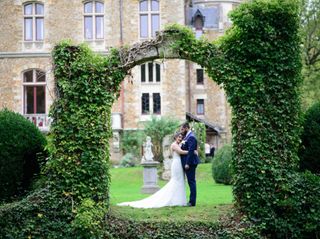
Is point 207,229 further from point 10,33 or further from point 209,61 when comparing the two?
point 10,33

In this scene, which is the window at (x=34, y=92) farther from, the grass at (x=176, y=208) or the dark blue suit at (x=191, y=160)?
the dark blue suit at (x=191, y=160)

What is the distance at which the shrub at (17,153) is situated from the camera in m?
13.0

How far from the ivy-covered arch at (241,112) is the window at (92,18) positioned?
2446 cm

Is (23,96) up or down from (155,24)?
down

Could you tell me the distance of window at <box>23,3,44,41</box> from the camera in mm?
37156

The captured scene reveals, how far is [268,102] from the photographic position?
42.0ft

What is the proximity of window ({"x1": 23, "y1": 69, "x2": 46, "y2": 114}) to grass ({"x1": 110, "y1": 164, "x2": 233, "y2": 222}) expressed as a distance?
979cm

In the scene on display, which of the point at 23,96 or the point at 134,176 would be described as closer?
the point at 134,176

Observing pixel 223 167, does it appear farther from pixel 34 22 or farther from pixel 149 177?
pixel 34 22

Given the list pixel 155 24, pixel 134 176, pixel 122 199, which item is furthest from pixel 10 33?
pixel 122 199

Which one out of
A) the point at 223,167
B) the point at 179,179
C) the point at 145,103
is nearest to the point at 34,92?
the point at 145,103

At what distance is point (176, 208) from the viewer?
46.1ft

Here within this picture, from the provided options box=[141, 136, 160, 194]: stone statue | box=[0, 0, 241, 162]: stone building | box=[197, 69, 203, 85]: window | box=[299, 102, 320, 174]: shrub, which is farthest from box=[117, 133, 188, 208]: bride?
box=[197, 69, 203, 85]: window

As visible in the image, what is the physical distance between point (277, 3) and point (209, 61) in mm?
1883
